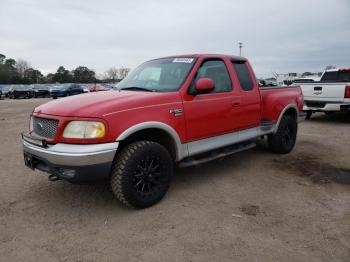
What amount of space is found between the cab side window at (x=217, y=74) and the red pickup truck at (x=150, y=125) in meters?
0.02

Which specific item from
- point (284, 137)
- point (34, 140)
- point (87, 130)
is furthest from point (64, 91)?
point (87, 130)

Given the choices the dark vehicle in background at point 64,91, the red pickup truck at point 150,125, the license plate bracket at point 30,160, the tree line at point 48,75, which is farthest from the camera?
the tree line at point 48,75

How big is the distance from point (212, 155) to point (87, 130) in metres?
2.02

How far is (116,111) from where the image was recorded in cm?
357

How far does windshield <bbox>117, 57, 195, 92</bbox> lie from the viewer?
4434mm

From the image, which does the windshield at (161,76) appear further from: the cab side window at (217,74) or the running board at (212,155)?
the running board at (212,155)

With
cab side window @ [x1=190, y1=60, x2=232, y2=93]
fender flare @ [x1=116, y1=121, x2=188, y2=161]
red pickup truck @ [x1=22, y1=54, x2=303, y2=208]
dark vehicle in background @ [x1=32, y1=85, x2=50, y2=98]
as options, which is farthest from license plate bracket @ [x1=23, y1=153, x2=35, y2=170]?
dark vehicle in background @ [x1=32, y1=85, x2=50, y2=98]

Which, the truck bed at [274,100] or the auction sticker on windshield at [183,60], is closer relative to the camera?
the auction sticker on windshield at [183,60]

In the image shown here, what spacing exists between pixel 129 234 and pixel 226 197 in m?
1.49

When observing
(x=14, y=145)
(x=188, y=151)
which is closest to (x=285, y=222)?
(x=188, y=151)

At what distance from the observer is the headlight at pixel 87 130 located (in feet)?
11.3

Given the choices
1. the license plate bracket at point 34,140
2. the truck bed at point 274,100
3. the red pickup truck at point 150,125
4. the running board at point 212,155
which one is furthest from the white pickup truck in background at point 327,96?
the license plate bracket at point 34,140

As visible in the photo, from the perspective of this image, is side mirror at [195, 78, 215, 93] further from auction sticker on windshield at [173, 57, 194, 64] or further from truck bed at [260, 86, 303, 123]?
truck bed at [260, 86, 303, 123]

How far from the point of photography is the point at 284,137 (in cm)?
641
